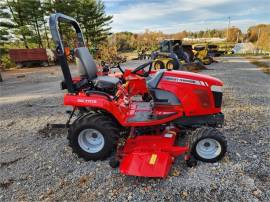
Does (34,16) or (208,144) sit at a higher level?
(34,16)

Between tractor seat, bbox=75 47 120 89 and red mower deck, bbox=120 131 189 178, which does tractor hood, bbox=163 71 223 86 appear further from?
tractor seat, bbox=75 47 120 89

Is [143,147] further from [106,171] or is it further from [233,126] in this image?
[233,126]

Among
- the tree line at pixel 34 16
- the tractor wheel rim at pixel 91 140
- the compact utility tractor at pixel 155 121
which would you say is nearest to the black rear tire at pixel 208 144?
the compact utility tractor at pixel 155 121

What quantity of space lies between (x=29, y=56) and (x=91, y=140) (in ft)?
55.8

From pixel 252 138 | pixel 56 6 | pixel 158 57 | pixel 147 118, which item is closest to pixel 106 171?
pixel 147 118

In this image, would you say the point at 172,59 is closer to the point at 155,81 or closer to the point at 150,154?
the point at 155,81

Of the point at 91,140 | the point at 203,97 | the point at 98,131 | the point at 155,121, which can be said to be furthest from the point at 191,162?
the point at 91,140

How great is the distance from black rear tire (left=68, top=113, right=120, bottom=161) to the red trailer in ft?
55.6

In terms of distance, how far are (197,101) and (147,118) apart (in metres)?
0.68

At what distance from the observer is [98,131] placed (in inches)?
122

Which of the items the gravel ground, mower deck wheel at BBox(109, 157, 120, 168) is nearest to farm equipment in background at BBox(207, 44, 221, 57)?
the gravel ground

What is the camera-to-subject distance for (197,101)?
10.1 feet

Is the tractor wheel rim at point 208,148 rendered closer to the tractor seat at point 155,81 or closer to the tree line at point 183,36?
the tractor seat at point 155,81

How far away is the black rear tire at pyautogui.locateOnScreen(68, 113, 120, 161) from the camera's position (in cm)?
307
